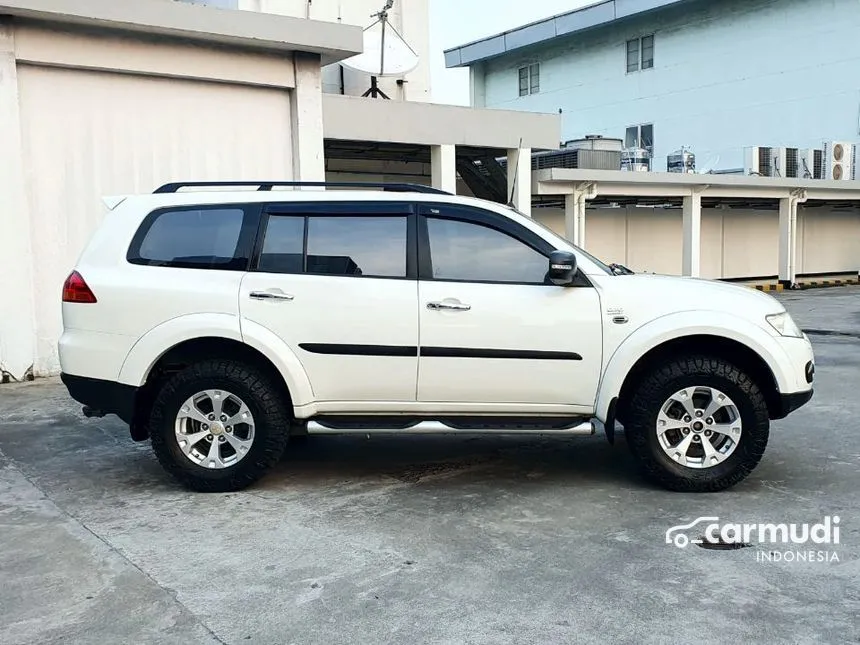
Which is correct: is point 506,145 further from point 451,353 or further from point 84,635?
point 84,635

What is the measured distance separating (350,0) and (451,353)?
44.8 feet

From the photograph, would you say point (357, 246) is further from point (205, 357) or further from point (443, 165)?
point (443, 165)

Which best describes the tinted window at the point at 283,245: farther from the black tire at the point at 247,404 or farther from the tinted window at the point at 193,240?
the black tire at the point at 247,404

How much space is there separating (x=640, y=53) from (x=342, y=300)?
30.7 metres

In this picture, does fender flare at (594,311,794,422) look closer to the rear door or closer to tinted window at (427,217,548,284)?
tinted window at (427,217,548,284)

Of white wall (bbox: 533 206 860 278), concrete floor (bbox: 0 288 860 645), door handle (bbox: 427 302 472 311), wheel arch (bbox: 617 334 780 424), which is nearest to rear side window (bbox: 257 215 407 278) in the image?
door handle (bbox: 427 302 472 311)

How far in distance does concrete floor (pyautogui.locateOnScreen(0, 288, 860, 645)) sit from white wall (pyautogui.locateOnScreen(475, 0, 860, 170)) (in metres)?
25.2

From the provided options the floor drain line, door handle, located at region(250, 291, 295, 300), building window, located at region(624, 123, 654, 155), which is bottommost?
the floor drain line

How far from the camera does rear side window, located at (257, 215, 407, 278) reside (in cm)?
555

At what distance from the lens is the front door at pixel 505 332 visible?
541cm

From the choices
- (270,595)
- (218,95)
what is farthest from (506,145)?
(270,595)

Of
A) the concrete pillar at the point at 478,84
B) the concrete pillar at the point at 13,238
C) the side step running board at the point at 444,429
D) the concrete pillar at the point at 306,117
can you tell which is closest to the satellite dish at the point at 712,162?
the concrete pillar at the point at 478,84

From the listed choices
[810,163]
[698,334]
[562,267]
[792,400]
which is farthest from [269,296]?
[810,163]

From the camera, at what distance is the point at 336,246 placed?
5594 mm
